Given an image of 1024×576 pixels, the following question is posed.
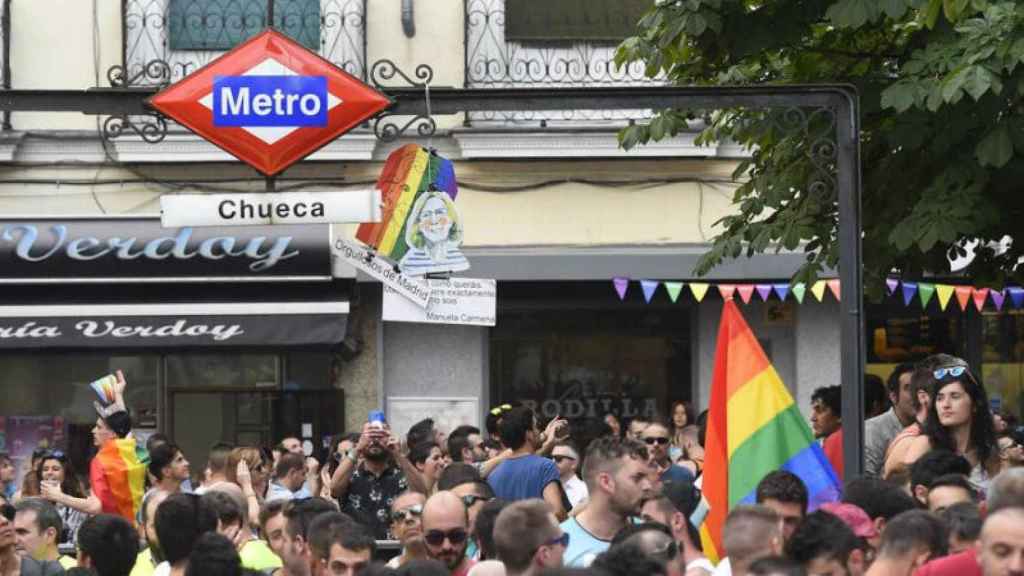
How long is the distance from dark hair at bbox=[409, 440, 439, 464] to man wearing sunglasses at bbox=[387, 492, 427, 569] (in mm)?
3985

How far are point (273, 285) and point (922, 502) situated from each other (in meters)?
10.4

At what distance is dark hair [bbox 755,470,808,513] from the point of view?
8.34 metres

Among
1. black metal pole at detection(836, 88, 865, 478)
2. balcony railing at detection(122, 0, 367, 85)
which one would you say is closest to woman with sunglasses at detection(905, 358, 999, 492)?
black metal pole at detection(836, 88, 865, 478)

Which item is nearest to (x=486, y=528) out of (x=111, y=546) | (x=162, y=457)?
(x=111, y=546)

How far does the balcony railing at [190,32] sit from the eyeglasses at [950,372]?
9.39 metres

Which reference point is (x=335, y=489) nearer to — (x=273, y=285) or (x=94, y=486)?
(x=94, y=486)

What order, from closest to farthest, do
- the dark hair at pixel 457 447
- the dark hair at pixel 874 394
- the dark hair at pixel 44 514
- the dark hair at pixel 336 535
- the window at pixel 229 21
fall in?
the dark hair at pixel 336 535 → the dark hair at pixel 44 514 → the dark hair at pixel 874 394 → the dark hair at pixel 457 447 → the window at pixel 229 21

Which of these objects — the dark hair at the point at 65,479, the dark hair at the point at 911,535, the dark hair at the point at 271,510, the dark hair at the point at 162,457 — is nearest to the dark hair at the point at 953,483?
the dark hair at the point at 911,535

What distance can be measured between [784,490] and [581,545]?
83cm

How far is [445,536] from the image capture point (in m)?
8.13

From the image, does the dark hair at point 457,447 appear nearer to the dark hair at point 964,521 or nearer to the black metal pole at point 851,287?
the black metal pole at point 851,287

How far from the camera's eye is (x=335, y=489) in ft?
41.0

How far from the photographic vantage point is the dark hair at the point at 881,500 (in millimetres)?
8148

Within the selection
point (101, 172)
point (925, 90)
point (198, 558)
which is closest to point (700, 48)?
point (925, 90)
